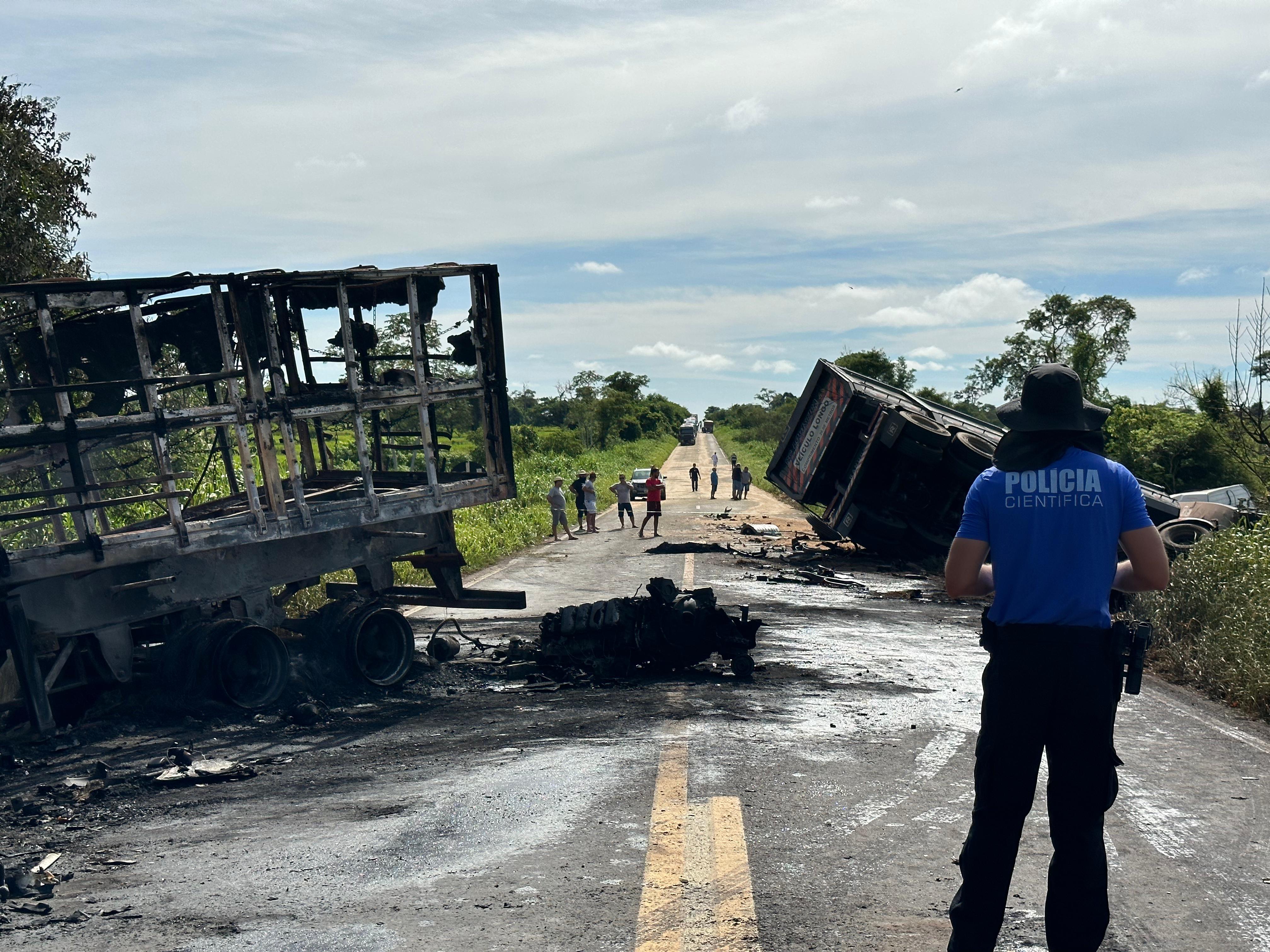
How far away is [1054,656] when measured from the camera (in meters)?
3.42

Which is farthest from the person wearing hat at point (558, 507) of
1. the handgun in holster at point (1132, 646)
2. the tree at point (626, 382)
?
the tree at point (626, 382)

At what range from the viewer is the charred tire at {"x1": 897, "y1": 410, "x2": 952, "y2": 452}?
622 inches

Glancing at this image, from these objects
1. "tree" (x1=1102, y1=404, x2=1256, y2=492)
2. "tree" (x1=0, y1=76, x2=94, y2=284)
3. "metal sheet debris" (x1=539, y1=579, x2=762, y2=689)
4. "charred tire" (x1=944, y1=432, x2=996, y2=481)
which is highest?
"tree" (x1=0, y1=76, x2=94, y2=284)

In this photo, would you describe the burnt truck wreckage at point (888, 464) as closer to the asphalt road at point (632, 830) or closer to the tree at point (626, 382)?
the asphalt road at point (632, 830)

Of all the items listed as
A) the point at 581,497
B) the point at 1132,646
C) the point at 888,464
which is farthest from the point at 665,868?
the point at 581,497

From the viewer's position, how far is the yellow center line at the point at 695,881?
12.1 feet

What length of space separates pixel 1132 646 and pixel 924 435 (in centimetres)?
1261

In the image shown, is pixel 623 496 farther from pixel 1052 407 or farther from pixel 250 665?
pixel 1052 407

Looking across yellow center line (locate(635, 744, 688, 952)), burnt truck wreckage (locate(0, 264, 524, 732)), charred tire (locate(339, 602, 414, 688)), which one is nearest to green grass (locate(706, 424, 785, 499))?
burnt truck wreckage (locate(0, 264, 524, 732))

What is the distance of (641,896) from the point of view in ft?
13.4

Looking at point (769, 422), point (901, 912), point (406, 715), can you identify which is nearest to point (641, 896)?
point (901, 912)

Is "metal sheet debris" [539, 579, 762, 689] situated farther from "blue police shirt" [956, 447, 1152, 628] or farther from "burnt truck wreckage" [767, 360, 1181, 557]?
"burnt truck wreckage" [767, 360, 1181, 557]

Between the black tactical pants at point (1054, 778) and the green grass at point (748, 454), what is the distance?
1557 centimetres

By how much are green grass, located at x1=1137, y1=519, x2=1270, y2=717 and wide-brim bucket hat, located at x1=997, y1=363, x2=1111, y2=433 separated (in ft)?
17.3
